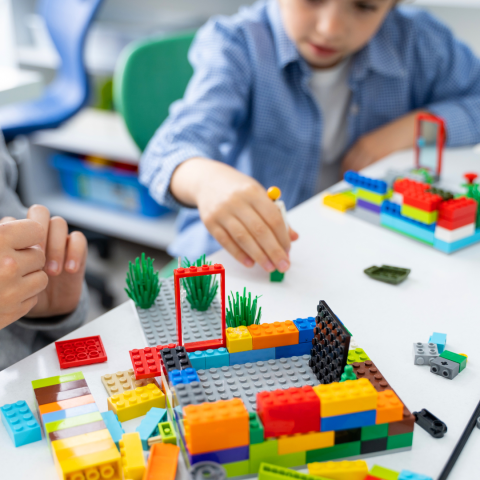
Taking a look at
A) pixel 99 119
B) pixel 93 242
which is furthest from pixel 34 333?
pixel 99 119

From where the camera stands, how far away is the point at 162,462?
37 cm

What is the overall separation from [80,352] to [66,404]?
75 millimetres

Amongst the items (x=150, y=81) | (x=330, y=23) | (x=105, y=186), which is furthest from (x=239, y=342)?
(x=105, y=186)

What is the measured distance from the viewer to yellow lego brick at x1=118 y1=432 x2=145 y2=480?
0.36 meters

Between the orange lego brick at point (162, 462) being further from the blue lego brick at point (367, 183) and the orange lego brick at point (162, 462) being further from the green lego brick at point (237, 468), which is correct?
the blue lego brick at point (367, 183)

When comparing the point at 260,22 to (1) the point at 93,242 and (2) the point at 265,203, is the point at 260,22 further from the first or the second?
(1) the point at 93,242

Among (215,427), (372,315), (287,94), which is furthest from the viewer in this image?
(287,94)

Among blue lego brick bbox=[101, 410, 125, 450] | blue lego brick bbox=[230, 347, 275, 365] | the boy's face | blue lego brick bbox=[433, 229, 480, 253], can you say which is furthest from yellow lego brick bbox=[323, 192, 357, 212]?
blue lego brick bbox=[101, 410, 125, 450]

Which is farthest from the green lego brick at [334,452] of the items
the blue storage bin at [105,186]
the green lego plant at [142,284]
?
the blue storage bin at [105,186]

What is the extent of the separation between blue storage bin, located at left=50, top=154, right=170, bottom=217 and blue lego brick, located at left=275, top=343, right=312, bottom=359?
4.46 feet

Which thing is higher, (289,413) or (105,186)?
(289,413)

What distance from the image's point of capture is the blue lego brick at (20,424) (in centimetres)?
38

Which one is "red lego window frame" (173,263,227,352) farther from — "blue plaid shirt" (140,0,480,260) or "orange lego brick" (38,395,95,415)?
"blue plaid shirt" (140,0,480,260)

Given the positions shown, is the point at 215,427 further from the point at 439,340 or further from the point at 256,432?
the point at 439,340
